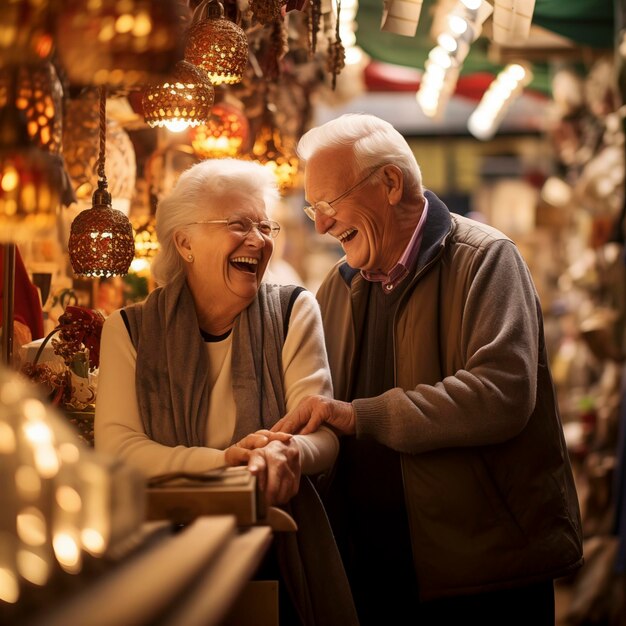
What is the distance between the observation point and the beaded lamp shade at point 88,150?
389 centimetres

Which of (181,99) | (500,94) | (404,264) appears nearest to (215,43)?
(181,99)

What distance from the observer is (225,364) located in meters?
3.04

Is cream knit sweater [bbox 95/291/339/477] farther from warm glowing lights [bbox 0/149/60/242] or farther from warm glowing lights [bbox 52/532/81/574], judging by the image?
warm glowing lights [bbox 52/532/81/574]

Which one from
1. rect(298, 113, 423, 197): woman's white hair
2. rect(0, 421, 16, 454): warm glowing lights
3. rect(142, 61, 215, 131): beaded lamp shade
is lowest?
rect(0, 421, 16, 454): warm glowing lights

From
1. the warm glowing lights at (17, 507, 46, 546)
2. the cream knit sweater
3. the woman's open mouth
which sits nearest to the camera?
the warm glowing lights at (17, 507, 46, 546)

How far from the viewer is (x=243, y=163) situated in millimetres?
3236

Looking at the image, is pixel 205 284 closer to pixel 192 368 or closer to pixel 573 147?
pixel 192 368

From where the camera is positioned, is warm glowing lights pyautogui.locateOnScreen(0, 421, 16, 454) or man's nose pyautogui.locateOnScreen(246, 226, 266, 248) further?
man's nose pyautogui.locateOnScreen(246, 226, 266, 248)

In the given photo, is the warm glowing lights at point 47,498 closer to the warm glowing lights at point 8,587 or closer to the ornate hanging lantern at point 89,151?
the warm glowing lights at point 8,587

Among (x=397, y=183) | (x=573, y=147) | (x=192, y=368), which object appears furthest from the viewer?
(x=573, y=147)

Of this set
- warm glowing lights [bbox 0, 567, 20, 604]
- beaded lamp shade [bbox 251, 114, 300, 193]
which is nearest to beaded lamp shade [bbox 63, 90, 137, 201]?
beaded lamp shade [bbox 251, 114, 300, 193]

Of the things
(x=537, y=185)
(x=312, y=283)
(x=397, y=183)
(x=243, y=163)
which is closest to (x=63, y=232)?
(x=243, y=163)

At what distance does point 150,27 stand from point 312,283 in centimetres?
974

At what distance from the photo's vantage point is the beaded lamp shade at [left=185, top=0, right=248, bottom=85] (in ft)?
10.4
